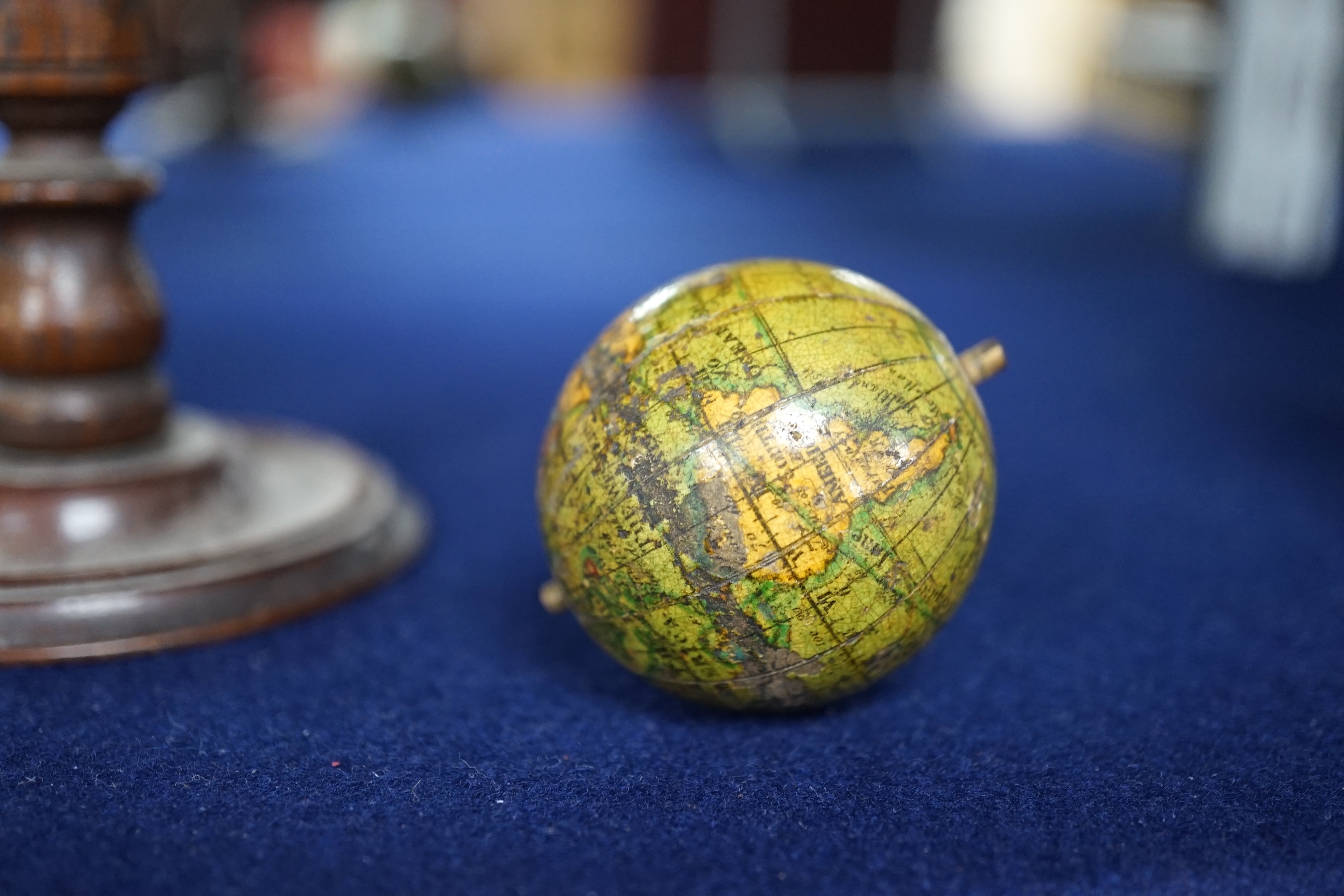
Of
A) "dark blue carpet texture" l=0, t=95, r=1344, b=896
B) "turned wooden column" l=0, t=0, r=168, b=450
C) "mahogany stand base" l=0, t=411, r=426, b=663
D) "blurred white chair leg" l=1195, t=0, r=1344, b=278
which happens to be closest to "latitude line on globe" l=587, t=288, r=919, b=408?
"dark blue carpet texture" l=0, t=95, r=1344, b=896

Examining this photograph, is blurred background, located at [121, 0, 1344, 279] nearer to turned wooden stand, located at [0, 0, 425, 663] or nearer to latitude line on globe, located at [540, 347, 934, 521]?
latitude line on globe, located at [540, 347, 934, 521]

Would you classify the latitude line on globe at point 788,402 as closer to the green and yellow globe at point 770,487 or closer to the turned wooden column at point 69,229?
the green and yellow globe at point 770,487

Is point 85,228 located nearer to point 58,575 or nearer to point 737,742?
point 58,575

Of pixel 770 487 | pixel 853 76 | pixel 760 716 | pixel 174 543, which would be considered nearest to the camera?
pixel 770 487

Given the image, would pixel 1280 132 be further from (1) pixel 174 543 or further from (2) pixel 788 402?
(1) pixel 174 543

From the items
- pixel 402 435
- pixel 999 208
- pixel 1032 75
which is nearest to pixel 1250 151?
pixel 999 208

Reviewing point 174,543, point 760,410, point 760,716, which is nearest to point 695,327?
point 760,410
